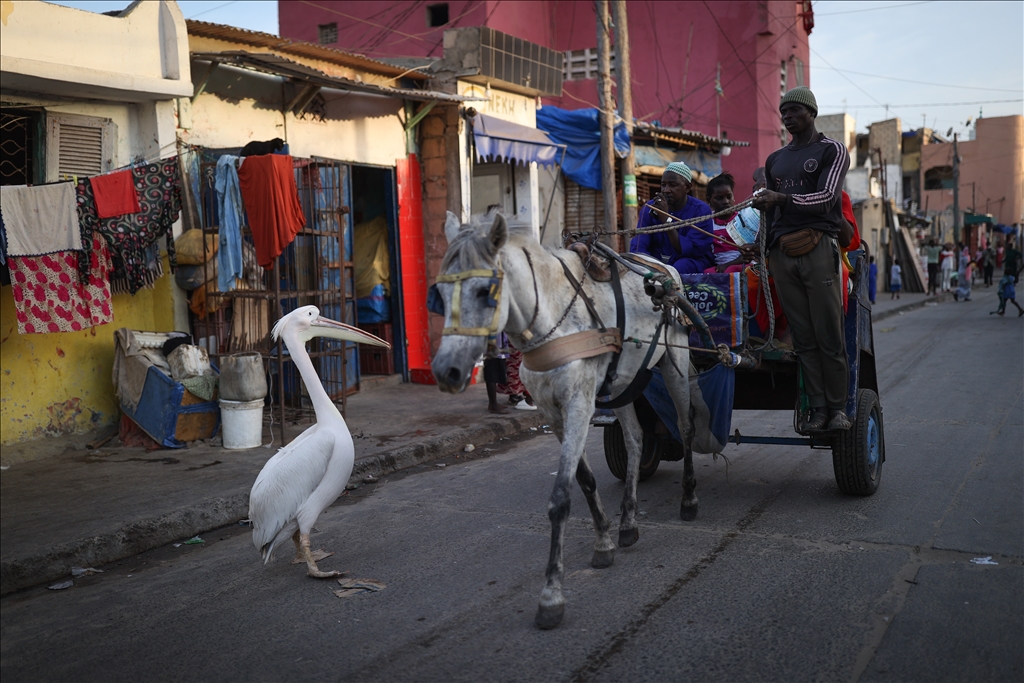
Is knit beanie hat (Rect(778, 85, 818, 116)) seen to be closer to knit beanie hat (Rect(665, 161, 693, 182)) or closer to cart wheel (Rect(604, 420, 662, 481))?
knit beanie hat (Rect(665, 161, 693, 182))

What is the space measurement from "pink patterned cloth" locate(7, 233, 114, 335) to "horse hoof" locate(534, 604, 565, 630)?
18.7ft

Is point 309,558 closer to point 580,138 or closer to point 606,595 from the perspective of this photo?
point 606,595

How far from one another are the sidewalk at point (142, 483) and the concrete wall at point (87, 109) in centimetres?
43

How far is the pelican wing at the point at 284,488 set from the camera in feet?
15.3

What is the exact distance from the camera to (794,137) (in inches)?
210

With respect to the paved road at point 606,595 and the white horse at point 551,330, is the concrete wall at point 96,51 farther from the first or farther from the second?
the white horse at point 551,330

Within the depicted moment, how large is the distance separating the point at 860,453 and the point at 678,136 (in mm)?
15274

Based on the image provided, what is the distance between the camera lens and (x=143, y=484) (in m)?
6.75

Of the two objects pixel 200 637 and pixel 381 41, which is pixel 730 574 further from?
pixel 381 41

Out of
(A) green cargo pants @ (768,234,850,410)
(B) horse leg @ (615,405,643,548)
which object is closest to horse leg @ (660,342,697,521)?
(B) horse leg @ (615,405,643,548)

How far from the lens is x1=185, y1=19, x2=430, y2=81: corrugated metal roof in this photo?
9.09m

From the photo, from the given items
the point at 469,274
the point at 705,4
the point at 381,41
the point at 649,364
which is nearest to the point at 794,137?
the point at 649,364

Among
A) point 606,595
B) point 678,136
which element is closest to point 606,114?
point 678,136

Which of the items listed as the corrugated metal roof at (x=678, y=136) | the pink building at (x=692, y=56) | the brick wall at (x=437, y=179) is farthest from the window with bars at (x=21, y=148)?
the pink building at (x=692, y=56)
